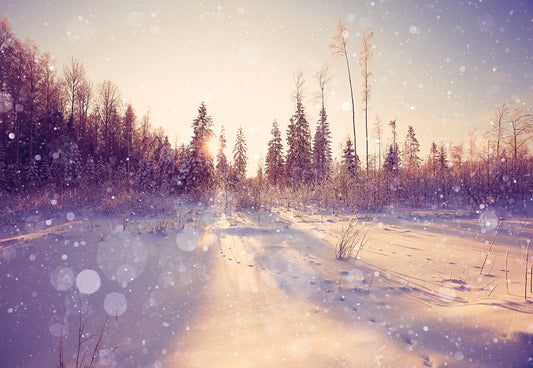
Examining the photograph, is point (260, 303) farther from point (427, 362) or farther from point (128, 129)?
point (128, 129)

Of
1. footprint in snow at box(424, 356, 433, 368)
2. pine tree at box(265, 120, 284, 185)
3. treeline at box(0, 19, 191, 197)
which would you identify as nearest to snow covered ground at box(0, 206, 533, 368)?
footprint in snow at box(424, 356, 433, 368)

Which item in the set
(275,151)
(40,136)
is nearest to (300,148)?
(275,151)

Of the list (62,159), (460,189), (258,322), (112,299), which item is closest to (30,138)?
(62,159)

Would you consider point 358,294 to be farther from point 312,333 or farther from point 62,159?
point 62,159

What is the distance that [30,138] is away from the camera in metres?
19.5

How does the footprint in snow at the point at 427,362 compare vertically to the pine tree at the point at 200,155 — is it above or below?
below

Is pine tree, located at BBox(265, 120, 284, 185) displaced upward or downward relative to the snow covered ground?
upward

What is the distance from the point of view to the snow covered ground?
4.55ft

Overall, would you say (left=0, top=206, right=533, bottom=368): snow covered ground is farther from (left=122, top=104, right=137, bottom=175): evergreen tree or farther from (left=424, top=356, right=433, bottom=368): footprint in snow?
(left=122, top=104, right=137, bottom=175): evergreen tree

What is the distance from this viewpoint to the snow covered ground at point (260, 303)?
1.39 m

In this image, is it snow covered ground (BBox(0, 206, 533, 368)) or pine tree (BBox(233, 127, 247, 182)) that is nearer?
snow covered ground (BBox(0, 206, 533, 368))

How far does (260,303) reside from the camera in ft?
6.82

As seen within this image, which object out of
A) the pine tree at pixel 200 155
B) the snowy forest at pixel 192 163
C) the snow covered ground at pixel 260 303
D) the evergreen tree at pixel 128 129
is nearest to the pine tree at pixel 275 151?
the snowy forest at pixel 192 163

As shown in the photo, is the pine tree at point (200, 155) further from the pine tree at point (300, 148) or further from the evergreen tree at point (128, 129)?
the evergreen tree at point (128, 129)
